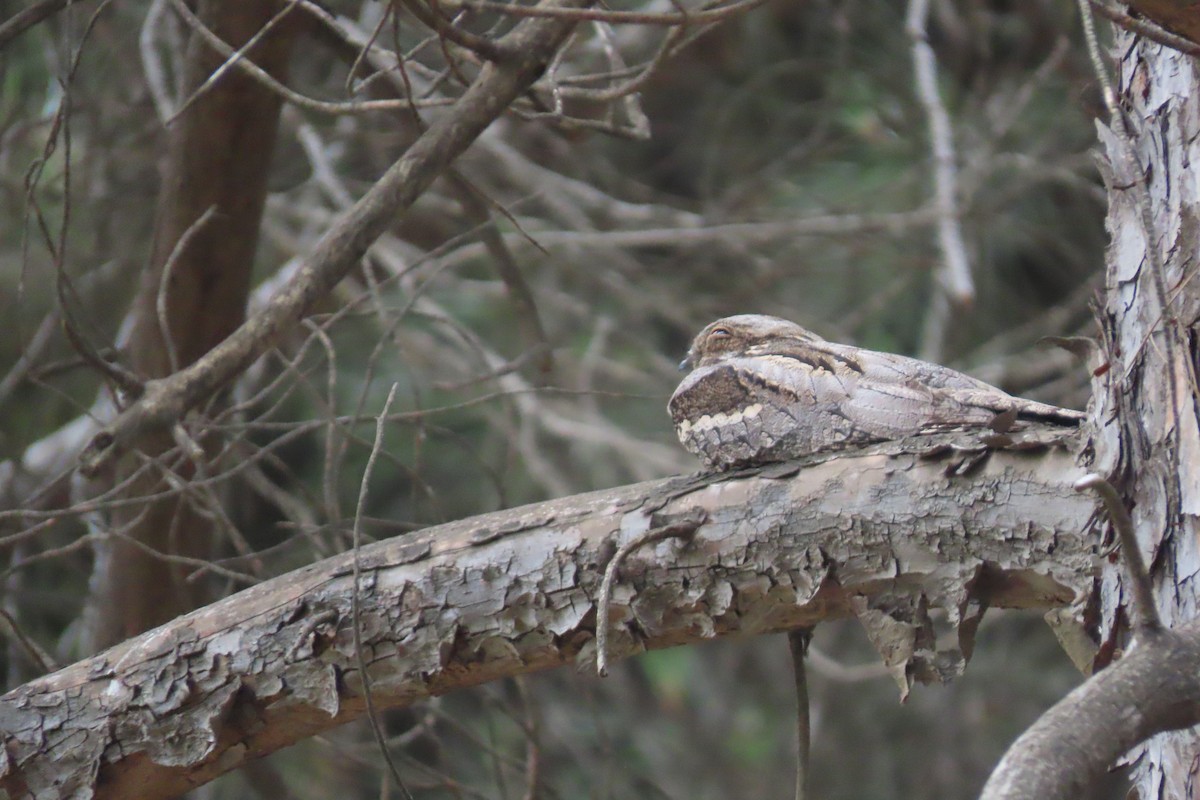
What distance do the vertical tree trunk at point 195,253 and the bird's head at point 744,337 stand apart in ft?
4.45

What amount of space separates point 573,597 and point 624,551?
281 mm

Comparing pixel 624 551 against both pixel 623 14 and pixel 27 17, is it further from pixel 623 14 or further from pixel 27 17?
pixel 27 17

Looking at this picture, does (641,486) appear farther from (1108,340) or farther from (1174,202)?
(1174,202)

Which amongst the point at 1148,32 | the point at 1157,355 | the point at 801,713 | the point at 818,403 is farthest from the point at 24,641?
the point at 1148,32

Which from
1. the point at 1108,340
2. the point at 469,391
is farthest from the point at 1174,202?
the point at 469,391

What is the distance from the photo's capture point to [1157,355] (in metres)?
1.95

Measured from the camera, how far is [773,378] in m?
2.57

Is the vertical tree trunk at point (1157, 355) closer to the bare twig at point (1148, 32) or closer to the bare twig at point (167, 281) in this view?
the bare twig at point (1148, 32)

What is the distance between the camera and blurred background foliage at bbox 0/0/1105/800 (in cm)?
483

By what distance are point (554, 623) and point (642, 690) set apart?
6609 mm

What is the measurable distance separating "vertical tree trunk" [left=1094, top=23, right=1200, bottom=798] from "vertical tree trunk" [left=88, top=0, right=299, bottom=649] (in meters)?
2.17

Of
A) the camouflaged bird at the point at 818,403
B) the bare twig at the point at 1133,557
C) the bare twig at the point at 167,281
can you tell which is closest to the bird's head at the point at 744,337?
the camouflaged bird at the point at 818,403

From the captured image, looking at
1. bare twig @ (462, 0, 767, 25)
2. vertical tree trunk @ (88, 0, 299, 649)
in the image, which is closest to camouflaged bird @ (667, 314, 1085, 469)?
bare twig @ (462, 0, 767, 25)

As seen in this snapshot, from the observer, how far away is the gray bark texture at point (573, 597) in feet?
6.61
